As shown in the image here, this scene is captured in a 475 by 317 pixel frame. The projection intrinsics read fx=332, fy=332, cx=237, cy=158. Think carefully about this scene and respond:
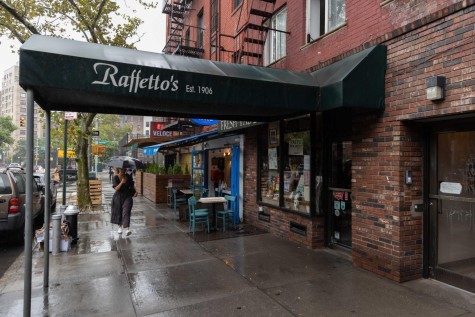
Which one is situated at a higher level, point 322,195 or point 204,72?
point 204,72

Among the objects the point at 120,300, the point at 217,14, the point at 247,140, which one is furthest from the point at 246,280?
the point at 217,14

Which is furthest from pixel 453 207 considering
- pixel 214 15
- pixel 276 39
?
pixel 214 15

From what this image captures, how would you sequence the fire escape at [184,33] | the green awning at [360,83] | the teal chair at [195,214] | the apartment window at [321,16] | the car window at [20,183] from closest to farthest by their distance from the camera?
the green awning at [360,83] → the apartment window at [321,16] → the car window at [20,183] → the teal chair at [195,214] → the fire escape at [184,33]

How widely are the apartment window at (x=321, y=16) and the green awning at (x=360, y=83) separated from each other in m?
1.89

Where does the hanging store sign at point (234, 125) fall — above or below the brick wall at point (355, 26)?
below

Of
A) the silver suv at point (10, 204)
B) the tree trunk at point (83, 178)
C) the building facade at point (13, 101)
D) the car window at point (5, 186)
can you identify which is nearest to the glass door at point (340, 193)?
the silver suv at point (10, 204)

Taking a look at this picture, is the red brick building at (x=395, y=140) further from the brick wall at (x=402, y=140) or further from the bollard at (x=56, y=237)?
the bollard at (x=56, y=237)

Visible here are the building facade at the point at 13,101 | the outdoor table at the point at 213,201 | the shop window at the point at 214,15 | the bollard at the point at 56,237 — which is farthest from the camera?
the building facade at the point at 13,101

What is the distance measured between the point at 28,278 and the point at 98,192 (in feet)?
35.8

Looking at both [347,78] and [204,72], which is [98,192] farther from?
[347,78]

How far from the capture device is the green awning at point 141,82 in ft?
12.7

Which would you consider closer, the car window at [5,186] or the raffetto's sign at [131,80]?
the raffetto's sign at [131,80]

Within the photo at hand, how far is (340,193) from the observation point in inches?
248

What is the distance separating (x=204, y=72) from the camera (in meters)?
4.69
